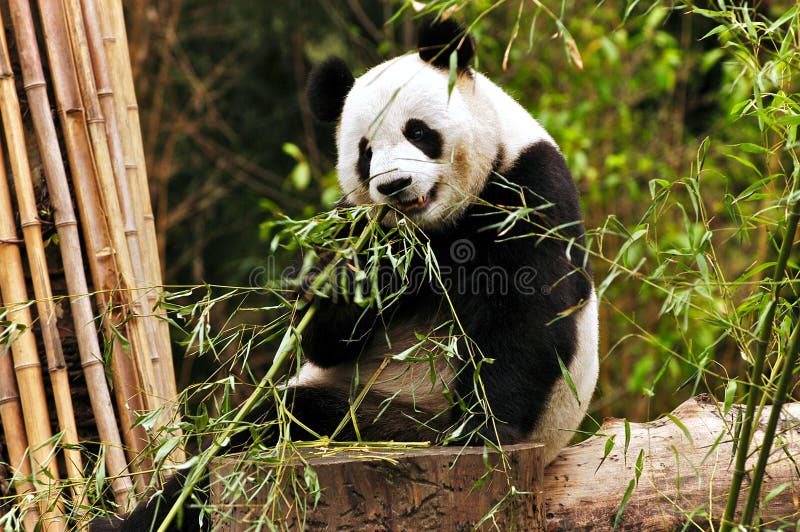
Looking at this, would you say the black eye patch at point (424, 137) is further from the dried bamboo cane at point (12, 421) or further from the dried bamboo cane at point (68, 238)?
the dried bamboo cane at point (12, 421)

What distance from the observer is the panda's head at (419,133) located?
324 cm

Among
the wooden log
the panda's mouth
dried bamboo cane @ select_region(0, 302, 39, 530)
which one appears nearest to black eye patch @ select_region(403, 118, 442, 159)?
the panda's mouth

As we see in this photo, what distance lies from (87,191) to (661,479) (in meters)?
2.31

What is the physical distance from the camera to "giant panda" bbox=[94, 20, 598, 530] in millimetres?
3129

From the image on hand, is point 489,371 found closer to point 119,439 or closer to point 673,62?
point 119,439

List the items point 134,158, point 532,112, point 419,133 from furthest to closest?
point 532,112 → point 134,158 → point 419,133

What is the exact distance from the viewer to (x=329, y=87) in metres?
3.67

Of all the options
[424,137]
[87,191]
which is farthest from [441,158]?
[87,191]

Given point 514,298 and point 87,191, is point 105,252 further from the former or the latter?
point 514,298

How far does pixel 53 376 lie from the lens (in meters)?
3.23

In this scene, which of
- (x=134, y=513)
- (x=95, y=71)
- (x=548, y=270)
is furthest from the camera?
(x=95, y=71)

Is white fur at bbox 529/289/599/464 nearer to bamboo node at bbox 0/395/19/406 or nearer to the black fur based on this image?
the black fur

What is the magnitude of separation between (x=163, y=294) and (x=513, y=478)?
3.83 ft

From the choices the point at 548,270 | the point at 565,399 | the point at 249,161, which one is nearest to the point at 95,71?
the point at 548,270
